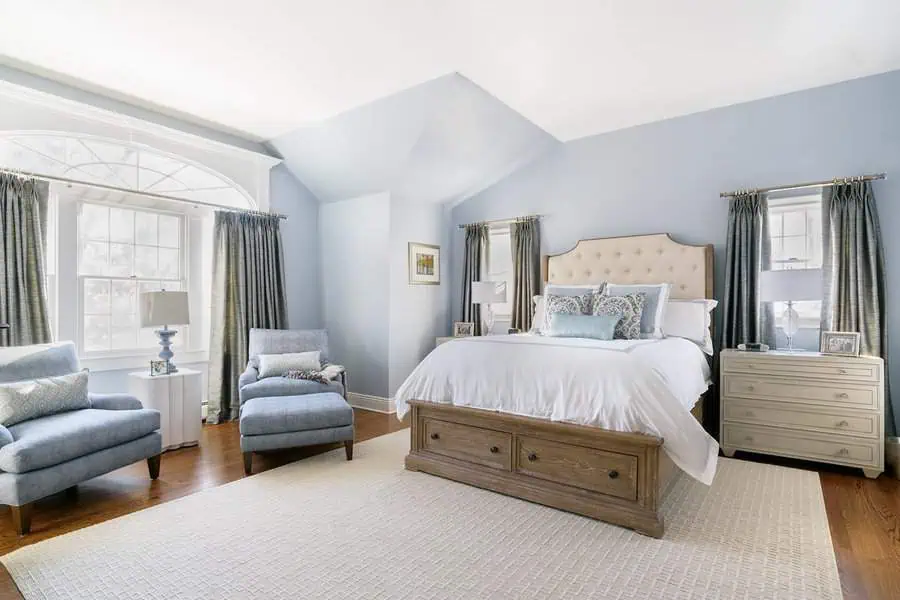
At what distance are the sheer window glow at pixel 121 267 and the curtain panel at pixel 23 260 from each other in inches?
17.8

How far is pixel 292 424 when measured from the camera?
3309 mm

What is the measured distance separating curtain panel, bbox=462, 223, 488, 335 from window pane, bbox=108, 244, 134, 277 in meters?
3.30

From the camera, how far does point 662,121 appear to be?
4.62 meters

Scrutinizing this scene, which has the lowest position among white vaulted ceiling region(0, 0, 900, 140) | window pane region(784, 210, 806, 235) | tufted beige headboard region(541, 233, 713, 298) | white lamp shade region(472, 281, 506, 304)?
white lamp shade region(472, 281, 506, 304)

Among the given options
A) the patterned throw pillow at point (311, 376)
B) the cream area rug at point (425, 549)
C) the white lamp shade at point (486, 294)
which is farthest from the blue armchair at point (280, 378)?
the white lamp shade at point (486, 294)

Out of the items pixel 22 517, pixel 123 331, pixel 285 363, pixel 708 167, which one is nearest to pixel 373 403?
pixel 285 363

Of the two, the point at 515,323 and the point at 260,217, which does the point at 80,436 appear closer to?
the point at 260,217

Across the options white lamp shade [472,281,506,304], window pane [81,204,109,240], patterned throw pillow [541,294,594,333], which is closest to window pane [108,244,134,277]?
window pane [81,204,109,240]

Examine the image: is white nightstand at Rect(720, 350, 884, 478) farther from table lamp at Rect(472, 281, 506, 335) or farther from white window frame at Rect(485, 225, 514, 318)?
white window frame at Rect(485, 225, 514, 318)

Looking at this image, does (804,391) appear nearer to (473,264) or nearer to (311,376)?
(473,264)

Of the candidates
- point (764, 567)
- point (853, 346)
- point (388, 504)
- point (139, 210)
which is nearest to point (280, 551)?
point (388, 504)

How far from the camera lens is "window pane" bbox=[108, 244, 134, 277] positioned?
4.28m

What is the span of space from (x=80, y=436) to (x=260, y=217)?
285 cm

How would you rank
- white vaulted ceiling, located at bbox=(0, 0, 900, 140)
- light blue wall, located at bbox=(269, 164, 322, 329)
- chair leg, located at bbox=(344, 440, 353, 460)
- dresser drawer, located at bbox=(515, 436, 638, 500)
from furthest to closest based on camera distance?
light blue wall, located at bbox=(269, 164, 322, 329)
chair leg, located at bbox=(344, 440, 353, 460)
white vaulted ceiling, located at bbox=(0, 0, 900, 140)
dresser drawer, located at bbox=(515, 436, 638, 500)
